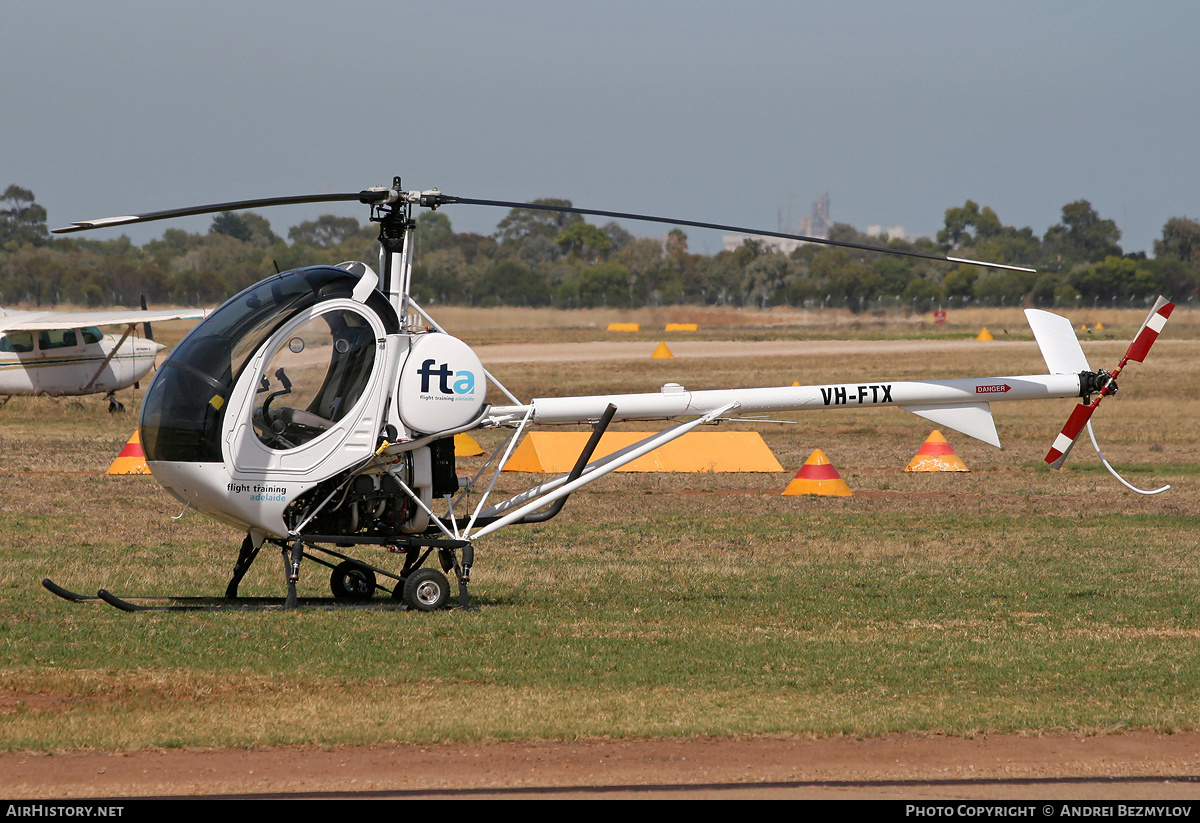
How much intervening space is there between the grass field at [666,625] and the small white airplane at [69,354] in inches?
327

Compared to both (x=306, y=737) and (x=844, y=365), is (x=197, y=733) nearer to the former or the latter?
(x=306, y=737)

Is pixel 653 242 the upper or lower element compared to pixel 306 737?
upper

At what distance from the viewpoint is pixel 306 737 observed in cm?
669

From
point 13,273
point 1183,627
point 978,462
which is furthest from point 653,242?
point 1183,627

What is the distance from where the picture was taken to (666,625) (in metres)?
9.73

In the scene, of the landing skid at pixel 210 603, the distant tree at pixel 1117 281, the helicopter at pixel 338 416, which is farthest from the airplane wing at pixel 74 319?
the distant tree at pixel 1117 281

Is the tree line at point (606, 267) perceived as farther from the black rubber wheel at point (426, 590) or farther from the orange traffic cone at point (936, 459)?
the black rubber wheel at point (426, 590)

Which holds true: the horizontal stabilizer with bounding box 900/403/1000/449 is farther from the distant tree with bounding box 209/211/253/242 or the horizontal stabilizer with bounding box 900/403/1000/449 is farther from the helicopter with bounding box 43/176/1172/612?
the distant tree with bounding box 209/211/253/242

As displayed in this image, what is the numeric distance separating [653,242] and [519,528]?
124m

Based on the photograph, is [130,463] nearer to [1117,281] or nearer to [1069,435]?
[1069,435]

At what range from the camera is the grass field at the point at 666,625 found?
716cm

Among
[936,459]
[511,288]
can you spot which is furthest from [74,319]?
[511,288]

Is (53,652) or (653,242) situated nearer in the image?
(53,652)

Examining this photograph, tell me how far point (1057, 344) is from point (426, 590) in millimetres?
6245
